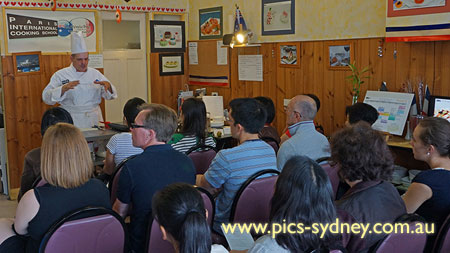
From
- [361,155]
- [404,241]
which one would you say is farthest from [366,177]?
[404,241]

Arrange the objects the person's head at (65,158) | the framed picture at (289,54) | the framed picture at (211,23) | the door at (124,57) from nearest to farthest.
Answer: the person's head at (65,158)
the framed picture at (289,54)
the door at (124,57)
the framed picture at (211,23)

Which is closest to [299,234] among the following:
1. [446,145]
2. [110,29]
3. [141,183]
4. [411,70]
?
[141,183]

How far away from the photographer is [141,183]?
2338mm

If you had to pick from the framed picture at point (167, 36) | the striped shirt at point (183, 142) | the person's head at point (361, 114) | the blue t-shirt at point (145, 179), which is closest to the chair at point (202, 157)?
the striped shirt at point (183, 142)

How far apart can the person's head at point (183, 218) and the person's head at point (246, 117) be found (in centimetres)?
125

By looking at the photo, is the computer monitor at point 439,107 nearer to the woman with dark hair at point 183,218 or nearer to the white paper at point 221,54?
the white paper at point 221,54

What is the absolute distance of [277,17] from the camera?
5.50 m

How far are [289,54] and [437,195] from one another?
10.8 feet

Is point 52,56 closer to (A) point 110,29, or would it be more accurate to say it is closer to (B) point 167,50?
(A) point 110,29

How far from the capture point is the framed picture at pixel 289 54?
531cm

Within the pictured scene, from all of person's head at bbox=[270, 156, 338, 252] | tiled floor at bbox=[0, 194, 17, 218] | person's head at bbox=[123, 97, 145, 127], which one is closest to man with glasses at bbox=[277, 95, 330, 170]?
person's head at bbox=[123, 97, 145, 127]

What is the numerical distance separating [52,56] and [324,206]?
455 centimetres

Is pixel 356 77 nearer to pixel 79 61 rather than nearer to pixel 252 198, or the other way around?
pixel 252 198

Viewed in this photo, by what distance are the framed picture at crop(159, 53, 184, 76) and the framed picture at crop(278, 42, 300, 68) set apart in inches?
67.6
